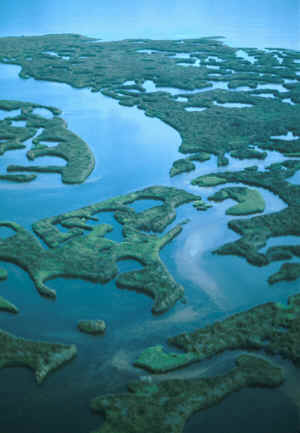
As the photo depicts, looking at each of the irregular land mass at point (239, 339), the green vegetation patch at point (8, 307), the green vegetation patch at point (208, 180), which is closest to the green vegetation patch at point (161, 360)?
the irregular land mass at point (239, 339)

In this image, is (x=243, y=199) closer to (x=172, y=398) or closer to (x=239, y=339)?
(x=239, y=339)

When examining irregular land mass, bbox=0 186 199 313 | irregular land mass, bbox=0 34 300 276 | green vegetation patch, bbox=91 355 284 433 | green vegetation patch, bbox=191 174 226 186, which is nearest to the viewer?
green vegetation patch, bbox=91 355 284 433

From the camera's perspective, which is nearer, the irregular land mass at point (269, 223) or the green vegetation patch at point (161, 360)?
the green vegetation patch at point (161, 360)

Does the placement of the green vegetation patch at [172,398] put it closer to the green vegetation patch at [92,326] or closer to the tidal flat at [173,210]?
the tidal flat at [173,210]

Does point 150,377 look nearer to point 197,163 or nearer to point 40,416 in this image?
point 40,416

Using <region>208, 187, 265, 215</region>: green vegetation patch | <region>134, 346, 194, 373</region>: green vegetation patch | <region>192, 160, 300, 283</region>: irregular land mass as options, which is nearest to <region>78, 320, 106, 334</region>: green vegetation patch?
<region>134, 346, 194, 373</region>: green vegetation patch

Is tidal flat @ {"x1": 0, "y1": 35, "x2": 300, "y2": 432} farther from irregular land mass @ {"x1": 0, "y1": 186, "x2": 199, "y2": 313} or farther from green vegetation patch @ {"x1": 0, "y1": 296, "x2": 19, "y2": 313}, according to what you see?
green vegetation patch @ {"x1": 0, "y1": 296, "x2": 19, "y2": 313}

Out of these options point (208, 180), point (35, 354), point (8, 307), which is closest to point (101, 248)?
point (8, 307)
